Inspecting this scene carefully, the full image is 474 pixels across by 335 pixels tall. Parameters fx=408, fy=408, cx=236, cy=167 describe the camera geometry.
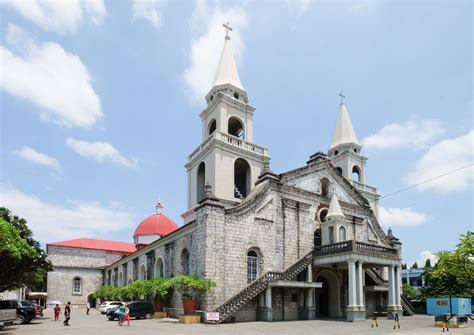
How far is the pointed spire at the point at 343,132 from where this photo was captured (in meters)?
46.3

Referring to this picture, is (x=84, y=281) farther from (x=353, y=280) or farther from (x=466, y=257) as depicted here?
(x=466, y=257)

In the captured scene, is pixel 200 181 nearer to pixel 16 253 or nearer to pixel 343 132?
pixel 343 132

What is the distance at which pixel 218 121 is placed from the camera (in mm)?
35125

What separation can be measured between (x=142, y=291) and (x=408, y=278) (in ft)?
227

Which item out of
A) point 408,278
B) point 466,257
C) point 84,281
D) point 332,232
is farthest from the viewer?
point 408,278

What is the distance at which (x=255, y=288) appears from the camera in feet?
83.7

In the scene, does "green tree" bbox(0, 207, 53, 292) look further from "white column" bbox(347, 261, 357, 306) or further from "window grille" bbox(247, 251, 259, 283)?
"white column" bbox(347, 261, 357, 306)

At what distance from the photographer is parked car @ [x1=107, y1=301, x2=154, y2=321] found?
29072 mm

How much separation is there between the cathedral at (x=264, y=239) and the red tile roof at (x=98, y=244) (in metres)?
20.1

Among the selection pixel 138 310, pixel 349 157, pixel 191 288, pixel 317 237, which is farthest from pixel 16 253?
pixel 349 157

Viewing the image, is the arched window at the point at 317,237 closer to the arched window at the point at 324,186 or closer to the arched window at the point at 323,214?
the arched window at the point at 323,214

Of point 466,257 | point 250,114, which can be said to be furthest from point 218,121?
point 466,257

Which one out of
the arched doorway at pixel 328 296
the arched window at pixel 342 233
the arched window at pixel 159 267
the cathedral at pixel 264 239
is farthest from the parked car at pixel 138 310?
the arched window at pixel 342 233

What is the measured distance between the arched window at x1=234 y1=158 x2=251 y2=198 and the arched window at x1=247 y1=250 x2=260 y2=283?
25.8 feet
